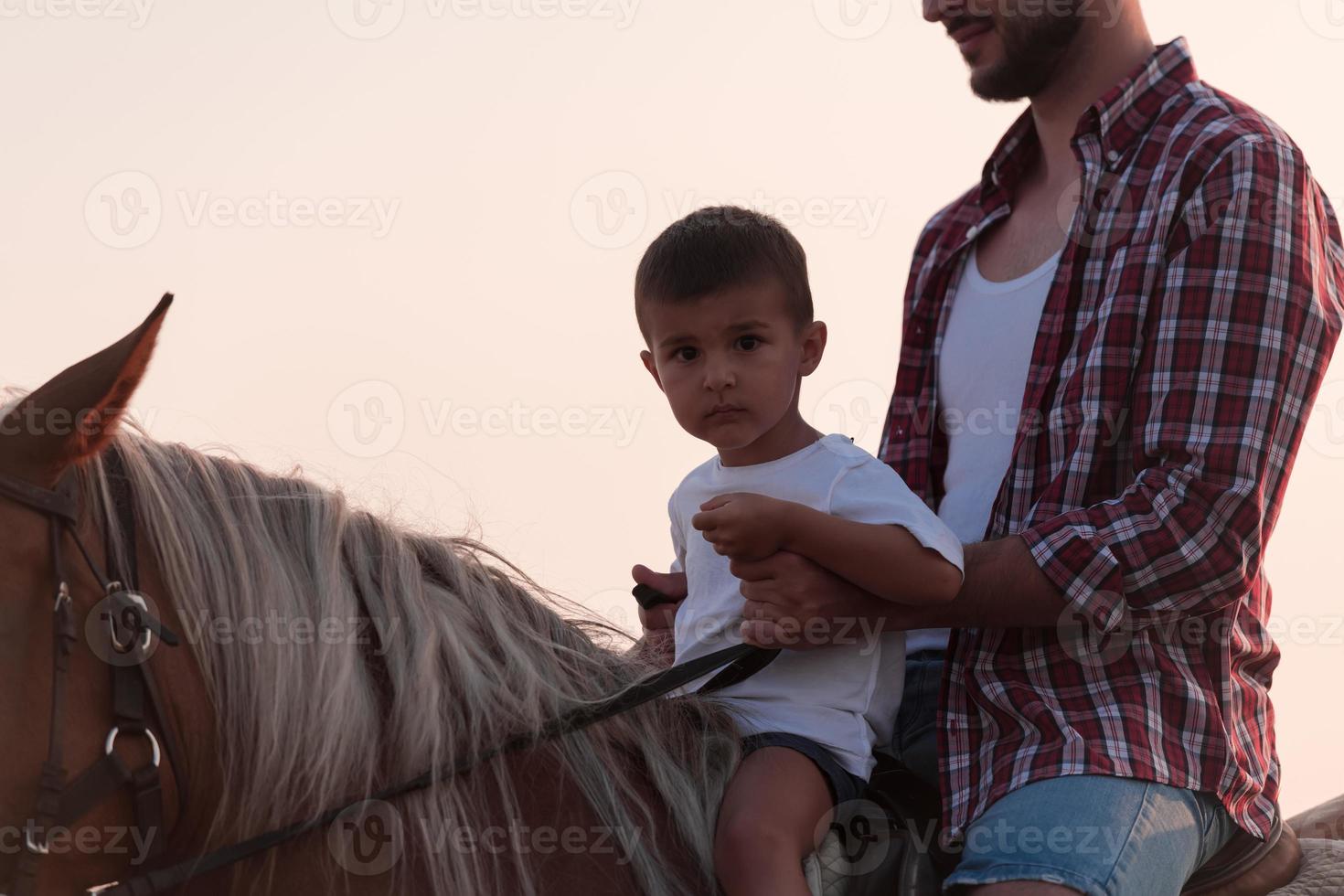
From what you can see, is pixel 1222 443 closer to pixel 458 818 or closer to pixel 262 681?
pixel 458 818

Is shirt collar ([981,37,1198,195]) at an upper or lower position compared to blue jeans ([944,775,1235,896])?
upper

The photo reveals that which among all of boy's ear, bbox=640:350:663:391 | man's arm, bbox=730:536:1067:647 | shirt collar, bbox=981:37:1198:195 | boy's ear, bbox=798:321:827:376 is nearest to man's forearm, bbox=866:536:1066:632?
man's arm, bbox=730:536:1067:647

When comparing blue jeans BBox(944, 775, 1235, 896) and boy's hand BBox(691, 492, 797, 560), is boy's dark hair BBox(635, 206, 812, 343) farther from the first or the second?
blue jeans BBox(944, 775, 1235, 896)

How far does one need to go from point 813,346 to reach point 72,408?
4.52 ft

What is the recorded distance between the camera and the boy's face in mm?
2365

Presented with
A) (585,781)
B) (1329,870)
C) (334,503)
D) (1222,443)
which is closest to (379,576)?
(334,503)

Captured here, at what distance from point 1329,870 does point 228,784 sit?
7.43 ft

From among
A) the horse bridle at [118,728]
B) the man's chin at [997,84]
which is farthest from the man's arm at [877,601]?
the man's chin at [997,84]

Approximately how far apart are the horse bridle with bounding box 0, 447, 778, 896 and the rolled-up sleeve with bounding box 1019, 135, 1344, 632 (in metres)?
1.36

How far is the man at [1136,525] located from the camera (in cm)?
229

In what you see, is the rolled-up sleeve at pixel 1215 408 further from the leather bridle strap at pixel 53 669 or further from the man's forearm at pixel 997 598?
the leather bridle strap at pixel 53 669

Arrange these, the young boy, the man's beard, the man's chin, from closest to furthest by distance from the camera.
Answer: the young boy → the man's beard → the man's chin

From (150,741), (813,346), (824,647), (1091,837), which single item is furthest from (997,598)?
(150,741)

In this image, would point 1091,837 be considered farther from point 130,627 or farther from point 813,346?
point 130,627
